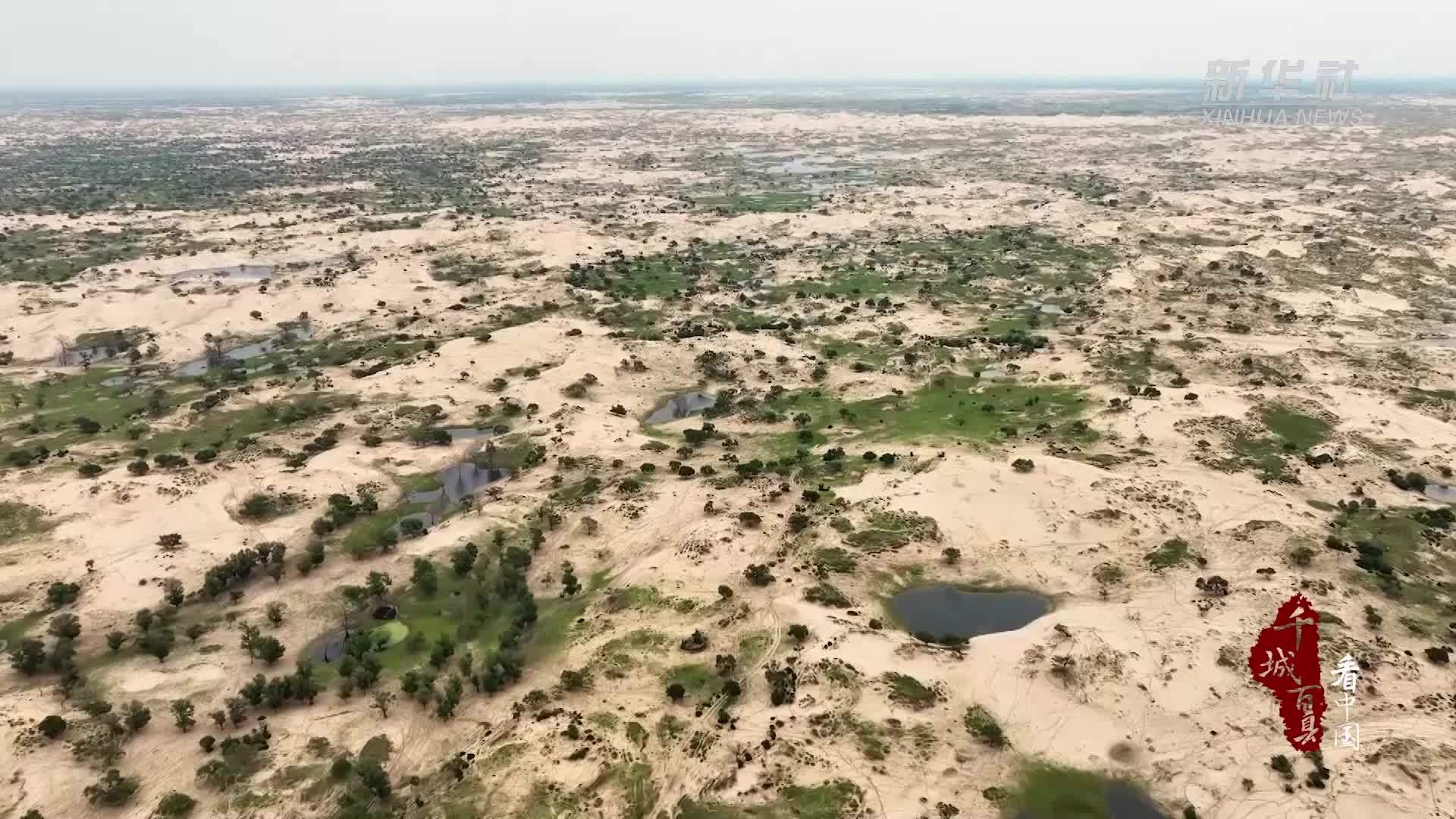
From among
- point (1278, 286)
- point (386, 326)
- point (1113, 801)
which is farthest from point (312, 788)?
point (1278, 286)

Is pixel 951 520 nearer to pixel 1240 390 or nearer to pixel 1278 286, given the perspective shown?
pixel 1240 390

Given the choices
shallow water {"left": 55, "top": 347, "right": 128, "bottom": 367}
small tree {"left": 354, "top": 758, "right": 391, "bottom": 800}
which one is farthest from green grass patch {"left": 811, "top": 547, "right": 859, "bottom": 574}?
shallow water {"left": 55, "top": 347, "right": 128, "bottom": 367}

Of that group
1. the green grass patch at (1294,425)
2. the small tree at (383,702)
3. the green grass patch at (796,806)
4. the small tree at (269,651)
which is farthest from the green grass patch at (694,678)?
the green grass patch at (1294,425)

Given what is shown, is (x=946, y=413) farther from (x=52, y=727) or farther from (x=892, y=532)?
(x=52, y=727)

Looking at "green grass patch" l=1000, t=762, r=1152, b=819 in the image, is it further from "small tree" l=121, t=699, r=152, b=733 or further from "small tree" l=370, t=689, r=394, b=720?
"small tree" l=121, t=699, r=152, b=733

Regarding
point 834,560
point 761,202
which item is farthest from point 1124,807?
point 761,202

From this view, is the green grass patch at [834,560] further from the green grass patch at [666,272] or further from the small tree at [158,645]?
the green grass patch at [666,272]
